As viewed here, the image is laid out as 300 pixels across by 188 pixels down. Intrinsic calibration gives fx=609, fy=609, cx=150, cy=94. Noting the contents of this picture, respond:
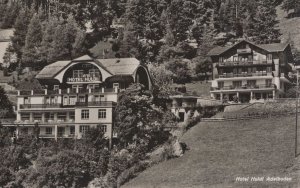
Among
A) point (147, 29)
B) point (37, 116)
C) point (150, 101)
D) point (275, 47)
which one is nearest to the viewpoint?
point (150, 101)

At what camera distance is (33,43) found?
122 metres

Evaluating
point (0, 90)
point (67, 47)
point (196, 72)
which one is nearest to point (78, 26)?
point (67, 47)

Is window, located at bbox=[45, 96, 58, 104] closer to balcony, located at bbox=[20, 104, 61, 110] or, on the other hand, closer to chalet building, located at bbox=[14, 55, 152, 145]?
chalet building, located at bbox=[14, 55, 152, 145]

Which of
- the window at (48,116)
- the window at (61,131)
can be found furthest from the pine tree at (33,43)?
the window at (61,131)

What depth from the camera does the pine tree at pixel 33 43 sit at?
119 m

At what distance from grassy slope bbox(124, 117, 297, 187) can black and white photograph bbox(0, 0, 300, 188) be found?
0.12 meters

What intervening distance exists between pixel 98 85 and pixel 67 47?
32.9m

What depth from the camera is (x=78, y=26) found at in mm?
134125

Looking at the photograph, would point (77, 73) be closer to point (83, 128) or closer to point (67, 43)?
point (83, 128)

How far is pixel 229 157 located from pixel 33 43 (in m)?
69.5

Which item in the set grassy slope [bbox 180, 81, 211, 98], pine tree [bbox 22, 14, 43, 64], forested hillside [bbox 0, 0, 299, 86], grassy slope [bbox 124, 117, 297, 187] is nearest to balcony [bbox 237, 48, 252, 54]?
grassy slope [bbox 180, 81, 211, 98]

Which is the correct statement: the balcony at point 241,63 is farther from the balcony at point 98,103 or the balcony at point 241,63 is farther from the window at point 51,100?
the window at point 51,100

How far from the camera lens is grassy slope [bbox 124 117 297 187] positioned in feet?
189

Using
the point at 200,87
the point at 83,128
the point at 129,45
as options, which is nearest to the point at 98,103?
the point at 83,128
